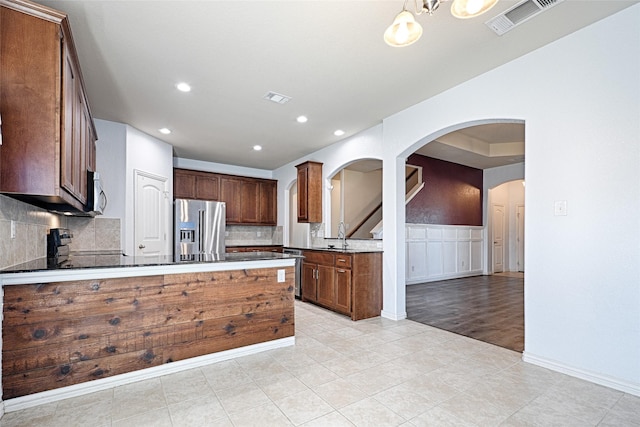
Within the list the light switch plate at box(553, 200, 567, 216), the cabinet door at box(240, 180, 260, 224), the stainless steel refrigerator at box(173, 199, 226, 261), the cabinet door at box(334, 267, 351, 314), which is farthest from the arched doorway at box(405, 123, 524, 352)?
the stainless steel refrigerator at box(173, 199, 226, 261)

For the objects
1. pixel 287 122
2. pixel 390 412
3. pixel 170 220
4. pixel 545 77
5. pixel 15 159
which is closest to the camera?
pixel 15 159

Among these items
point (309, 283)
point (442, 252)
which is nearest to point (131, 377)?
point (309, 283)

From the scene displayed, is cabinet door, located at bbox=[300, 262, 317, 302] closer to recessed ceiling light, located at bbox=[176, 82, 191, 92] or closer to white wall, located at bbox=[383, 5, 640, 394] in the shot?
white wall, located at bbox=[383, 5, 640, 394]

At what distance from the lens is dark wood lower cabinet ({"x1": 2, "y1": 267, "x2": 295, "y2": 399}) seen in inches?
79.7

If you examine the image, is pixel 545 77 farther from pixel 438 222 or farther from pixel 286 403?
pixel 438 222

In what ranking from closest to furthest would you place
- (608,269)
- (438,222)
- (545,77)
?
(608,269)
(545,77)
(438,222)

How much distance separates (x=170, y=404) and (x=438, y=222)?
6.24 m

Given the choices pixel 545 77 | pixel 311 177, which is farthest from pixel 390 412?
pixel 311 177

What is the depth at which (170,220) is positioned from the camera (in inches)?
216

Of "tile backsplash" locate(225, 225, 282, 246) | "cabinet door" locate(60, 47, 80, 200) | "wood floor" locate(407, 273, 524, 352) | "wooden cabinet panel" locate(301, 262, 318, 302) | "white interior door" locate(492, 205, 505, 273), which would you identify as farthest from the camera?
"white interior door" locate(492, 205, 505, 273)

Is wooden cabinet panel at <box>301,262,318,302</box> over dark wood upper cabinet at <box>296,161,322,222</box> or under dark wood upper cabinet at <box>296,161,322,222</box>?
under

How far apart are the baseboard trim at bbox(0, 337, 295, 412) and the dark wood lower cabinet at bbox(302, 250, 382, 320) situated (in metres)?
1.21

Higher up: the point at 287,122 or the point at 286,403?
the point at 287,122

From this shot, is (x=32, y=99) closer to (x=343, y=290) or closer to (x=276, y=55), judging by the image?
(x=276, y=55)
